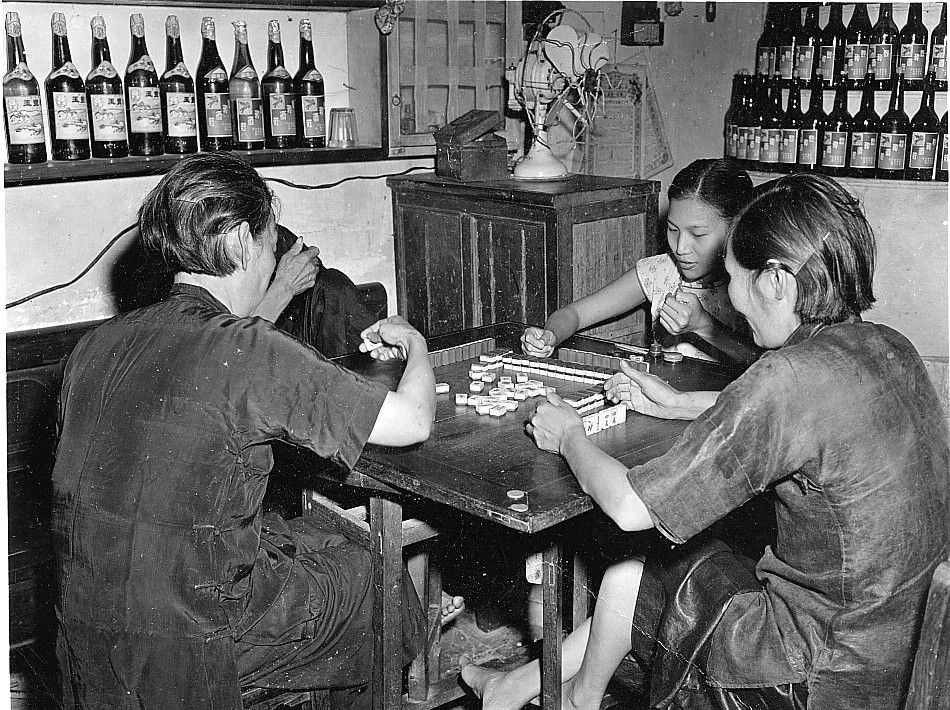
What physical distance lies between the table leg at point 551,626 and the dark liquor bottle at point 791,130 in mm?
3011

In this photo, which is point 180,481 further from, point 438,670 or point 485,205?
point 485,205

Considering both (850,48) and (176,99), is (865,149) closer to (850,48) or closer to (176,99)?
(850,48)

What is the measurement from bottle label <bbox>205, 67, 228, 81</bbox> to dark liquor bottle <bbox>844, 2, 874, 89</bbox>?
274 centimetres

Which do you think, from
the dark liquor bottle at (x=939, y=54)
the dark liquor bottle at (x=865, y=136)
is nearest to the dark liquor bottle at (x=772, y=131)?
the dark liquor bottle at (x=865, y=136)

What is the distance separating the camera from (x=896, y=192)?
407 cm

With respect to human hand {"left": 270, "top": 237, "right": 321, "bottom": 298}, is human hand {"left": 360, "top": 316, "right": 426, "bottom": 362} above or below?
below

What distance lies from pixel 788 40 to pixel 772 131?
458mm

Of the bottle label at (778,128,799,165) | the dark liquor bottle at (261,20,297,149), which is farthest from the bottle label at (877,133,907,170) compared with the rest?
the dark liquor bottle at (261,20,297,149)

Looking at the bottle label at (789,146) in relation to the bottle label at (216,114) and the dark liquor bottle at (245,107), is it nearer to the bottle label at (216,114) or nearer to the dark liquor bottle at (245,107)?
the dark liquor bottle at (245,107)

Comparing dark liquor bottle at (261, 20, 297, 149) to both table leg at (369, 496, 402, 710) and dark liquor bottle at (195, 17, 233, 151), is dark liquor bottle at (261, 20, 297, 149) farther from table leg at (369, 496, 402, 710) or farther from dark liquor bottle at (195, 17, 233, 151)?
table leg at (369, 496, 402, 710)

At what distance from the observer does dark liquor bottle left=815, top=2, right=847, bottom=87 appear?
4395 millimetres

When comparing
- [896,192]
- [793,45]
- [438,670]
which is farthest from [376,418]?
[793,45]

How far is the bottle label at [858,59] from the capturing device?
4.25 metres

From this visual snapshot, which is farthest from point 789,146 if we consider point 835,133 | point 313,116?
point 313,116
